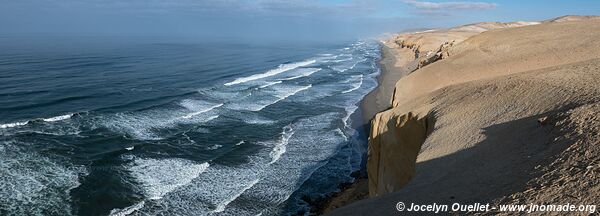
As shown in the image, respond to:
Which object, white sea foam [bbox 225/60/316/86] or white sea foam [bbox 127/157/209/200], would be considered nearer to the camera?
white sea foam [bbox 127/157/209/200]

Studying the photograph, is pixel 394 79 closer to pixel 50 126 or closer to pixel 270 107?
pixel 270 107

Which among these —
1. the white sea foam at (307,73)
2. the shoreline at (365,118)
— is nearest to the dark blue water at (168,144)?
the shoreline at (365,118)

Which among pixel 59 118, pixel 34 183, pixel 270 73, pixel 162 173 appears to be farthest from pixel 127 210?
pixel 270 73

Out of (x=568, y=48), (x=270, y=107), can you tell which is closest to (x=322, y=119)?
(x=270, y=107)

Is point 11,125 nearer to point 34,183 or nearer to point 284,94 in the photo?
point 34,183

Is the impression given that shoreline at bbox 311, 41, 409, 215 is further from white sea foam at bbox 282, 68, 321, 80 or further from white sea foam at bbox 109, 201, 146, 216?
white sea foam at bbox 282, 68, 321, 80

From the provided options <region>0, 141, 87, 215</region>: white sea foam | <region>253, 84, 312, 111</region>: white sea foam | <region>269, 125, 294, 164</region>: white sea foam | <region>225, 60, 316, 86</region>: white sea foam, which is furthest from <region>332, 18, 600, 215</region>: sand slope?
<region>225, 60, 316, 86</region>: white sea foam
